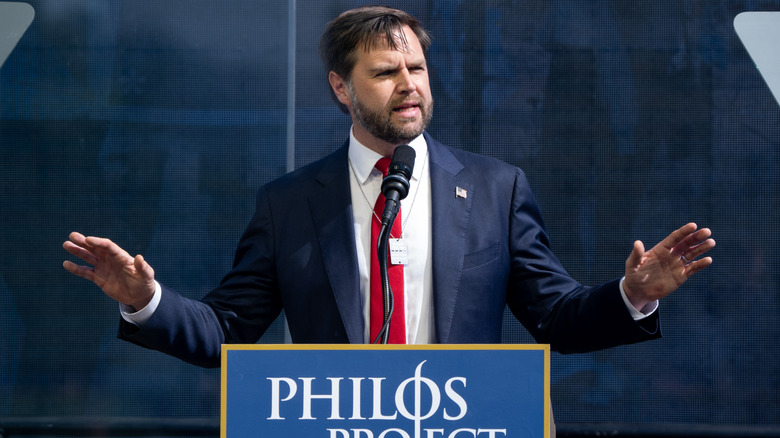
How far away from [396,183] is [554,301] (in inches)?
22.0

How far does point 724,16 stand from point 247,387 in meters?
2.51

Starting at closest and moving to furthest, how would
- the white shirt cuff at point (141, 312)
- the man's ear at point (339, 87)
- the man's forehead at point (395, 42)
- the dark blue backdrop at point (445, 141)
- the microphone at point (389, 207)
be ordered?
the microphone at point (389, 207), the white shirt cuff at point (141, 312), the man's forehead at point (395, 42), the man's ear at point (339, 87), the dark blue backdrop at point (445, 141)

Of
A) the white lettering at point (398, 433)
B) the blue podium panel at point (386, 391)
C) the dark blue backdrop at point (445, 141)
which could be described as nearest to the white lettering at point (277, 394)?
the blue podium panel at point (386, 391)

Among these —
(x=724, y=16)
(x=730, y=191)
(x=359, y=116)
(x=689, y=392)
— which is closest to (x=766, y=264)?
(x=730, y=191)

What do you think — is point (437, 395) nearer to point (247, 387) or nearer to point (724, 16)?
point (247, 387)

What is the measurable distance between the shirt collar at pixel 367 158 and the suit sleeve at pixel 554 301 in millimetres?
224

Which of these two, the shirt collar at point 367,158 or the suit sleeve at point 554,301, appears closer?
the suit sleeve at point 554,301

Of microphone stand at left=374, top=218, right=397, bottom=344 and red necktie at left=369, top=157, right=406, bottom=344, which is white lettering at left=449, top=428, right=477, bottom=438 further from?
red necktie at left=369, top=157, right=406, bottom=344

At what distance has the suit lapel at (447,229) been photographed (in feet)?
5.78

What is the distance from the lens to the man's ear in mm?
2008

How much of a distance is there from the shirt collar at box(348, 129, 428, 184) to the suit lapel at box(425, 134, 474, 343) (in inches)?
1.0

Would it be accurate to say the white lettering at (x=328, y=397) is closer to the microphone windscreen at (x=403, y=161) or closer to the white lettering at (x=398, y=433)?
the white lettering at (x=398, y=433)

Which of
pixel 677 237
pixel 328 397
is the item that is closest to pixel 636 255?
pixel 677 237

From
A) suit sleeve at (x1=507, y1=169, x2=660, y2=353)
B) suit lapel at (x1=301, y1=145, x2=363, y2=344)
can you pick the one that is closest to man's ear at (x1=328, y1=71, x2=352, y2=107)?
suit lapel at (x1=301, y1=145, x2=363, y2=344)
